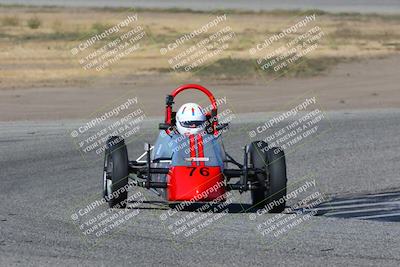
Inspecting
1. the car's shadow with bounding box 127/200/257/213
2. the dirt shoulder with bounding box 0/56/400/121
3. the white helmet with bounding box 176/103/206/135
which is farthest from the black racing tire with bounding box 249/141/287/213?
the dirt shoulder with bounding box 0/56/400/121

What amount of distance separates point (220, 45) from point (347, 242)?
114 ft

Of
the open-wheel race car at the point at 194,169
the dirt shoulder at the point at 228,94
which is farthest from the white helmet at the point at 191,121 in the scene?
the dirt shoulder at the point at 228,94

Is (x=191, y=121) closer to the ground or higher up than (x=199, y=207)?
higher up

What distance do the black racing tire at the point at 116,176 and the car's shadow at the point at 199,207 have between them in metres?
0.36

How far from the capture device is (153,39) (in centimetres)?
4962

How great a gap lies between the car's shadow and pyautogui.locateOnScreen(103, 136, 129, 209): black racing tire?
36 cm

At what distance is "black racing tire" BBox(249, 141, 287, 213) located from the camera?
50.5 ft

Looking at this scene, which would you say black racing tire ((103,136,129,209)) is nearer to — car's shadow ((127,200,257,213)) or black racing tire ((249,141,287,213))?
car's shadow ((127,200,257,213))

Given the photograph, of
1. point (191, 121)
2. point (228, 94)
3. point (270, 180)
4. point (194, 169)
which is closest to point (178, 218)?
point (194, 169)

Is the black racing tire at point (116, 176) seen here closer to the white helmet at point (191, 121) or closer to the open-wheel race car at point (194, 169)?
the open-wheel race car at point (194, 169)

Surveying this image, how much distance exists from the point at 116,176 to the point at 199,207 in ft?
4.31

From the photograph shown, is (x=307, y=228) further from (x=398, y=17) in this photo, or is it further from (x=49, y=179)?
(x=398, y=17)

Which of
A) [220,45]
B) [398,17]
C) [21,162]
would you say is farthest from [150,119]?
[398,17]

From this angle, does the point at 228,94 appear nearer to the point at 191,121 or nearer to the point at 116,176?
the point at 191,121
